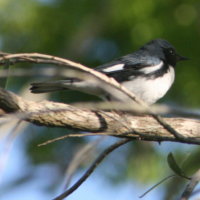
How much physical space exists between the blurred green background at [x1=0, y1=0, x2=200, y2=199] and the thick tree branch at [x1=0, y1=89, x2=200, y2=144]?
9.38ft

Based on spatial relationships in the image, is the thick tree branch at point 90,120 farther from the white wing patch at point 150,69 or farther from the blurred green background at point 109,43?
the blurred green background at point 109,43

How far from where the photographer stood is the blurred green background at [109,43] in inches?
282

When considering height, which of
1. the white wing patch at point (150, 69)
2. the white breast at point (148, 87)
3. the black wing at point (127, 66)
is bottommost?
the white breast at point (148, 87)

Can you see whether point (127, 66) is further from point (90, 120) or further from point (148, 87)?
point (90, 120)

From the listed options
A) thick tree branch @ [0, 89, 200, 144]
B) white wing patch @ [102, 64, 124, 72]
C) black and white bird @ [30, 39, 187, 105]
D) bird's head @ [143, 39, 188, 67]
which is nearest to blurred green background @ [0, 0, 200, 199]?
bird's head @ [143, 39, 188, 67]

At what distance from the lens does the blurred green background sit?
7160mm

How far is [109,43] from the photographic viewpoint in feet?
25.7

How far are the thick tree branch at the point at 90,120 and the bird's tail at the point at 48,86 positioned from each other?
2.54ft

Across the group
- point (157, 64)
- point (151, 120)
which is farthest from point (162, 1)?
point (151, 120)

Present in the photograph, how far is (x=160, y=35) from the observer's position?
720 centimetres

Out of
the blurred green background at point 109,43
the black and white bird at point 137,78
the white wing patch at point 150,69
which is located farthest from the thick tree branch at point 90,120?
the blurred green background at point 109,43

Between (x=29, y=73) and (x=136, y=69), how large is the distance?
3.04 meters

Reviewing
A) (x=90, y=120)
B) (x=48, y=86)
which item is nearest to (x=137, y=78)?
(x=48, y=86)

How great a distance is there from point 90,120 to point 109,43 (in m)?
4.04
